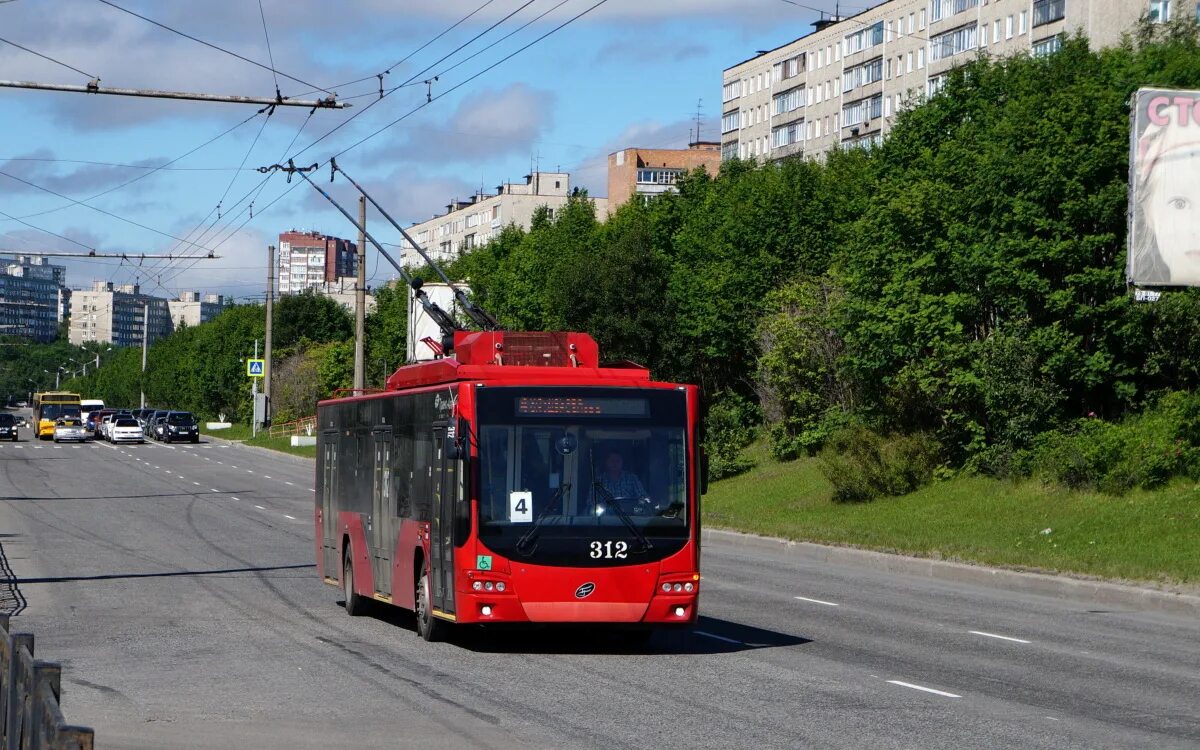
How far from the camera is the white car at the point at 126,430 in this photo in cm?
9581

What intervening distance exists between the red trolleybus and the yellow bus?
8584 cm

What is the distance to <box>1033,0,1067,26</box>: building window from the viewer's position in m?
80.2

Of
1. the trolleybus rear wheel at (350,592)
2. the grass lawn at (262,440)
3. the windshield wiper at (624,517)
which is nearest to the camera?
the windshield wiper at (624,517)

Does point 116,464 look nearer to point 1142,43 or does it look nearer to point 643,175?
point 1142,43

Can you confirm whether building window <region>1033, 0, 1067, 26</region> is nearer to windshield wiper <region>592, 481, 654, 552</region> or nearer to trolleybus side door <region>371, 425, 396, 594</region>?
trolleybus side door <region>371, 425, 396, 594</region>

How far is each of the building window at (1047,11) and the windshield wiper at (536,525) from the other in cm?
7060

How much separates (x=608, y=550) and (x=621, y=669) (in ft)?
3.98

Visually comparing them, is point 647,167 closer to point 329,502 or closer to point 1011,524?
point 1011,524

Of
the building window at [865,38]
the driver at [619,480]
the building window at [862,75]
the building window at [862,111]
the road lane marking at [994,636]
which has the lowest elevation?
the road lane marking at [994,636]

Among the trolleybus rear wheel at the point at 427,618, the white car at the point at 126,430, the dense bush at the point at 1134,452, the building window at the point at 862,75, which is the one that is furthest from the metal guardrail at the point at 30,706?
the building window at the point at 862,75

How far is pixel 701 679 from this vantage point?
518 inches

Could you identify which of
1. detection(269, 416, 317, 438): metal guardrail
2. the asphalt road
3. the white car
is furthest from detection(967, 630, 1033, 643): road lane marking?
the white car

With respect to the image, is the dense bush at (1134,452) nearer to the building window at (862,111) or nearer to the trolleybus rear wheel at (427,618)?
the trolleybus rear wheel at (427,618)

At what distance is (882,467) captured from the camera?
39.8m
